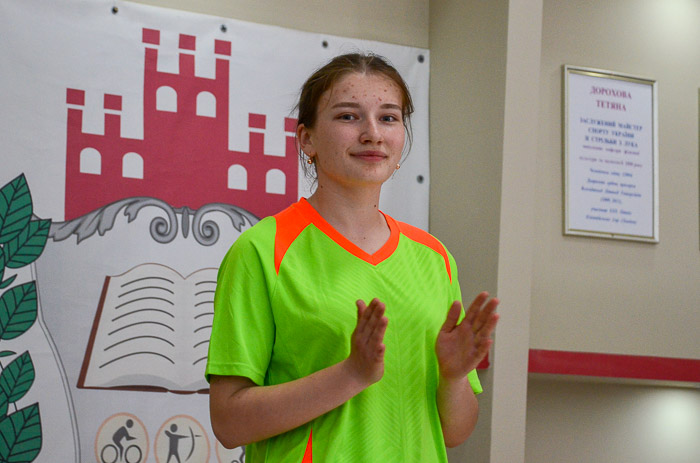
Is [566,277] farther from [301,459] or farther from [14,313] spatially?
[301,459]

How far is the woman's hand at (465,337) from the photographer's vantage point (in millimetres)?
1221

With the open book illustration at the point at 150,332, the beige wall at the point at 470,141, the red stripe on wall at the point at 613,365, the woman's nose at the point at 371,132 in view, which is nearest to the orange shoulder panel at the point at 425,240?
the woman's nose at the point at 371,132

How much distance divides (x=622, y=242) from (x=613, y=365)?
62 cm

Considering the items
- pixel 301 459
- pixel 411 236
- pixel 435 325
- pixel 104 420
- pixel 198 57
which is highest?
pixel 198 57

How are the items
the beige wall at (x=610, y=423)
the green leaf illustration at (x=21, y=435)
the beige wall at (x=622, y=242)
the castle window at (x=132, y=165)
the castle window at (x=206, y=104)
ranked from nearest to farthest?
the green leaf illustration at (x=21, y=435) < the castle window at (x=132, y=165) < the castle window at (x=206, y=104) < the beige wall at (x=622, y=242) < the beige wall at (x=610, y=423)

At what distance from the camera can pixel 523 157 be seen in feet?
9.16

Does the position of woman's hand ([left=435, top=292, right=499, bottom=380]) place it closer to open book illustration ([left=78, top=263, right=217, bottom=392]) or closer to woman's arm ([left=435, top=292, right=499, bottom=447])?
woman's arm ([left=435, top=292, right=499, bottom=447])

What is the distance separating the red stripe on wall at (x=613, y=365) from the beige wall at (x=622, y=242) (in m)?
0.21

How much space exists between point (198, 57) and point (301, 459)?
2071mm

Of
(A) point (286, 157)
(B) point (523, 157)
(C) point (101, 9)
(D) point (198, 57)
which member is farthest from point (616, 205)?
(C) point (101, 9)

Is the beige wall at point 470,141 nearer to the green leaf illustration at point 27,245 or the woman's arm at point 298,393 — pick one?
the green leaf illustration at point 27,245

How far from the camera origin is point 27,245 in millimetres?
2664

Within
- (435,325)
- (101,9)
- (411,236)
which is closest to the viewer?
(435,325)

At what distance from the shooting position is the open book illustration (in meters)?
2.70
